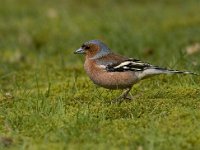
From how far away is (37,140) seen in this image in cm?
570

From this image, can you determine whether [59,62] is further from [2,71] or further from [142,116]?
[142,116]

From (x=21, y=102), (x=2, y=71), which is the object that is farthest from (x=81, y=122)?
(x=2, y=71)

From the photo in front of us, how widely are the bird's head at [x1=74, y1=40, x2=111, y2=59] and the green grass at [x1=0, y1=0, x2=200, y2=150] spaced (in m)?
0.41

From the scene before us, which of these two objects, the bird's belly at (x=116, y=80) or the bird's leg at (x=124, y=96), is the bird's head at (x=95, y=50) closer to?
the bird's belly at (x=116, y=80)

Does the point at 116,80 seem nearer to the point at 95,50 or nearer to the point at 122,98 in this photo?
the point at 122,98

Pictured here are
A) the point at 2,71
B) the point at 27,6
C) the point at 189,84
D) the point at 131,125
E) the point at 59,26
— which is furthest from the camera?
the point at 27,6

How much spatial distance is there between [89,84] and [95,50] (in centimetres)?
61

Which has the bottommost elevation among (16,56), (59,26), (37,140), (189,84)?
(37,140)

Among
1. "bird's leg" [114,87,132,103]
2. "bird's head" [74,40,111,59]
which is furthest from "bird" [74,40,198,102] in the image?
"bird's head" [74,40,111,59]

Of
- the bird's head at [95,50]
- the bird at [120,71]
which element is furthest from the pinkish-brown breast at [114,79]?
the bird's head at [95,50]

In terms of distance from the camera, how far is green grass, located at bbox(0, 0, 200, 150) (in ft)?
18.7

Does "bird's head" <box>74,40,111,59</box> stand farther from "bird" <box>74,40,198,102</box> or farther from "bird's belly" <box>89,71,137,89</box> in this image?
"bird's belly" <box>89,71,137,89</box>

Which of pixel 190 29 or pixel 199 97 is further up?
pixel 190 29

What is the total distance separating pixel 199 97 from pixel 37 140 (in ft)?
6.99
